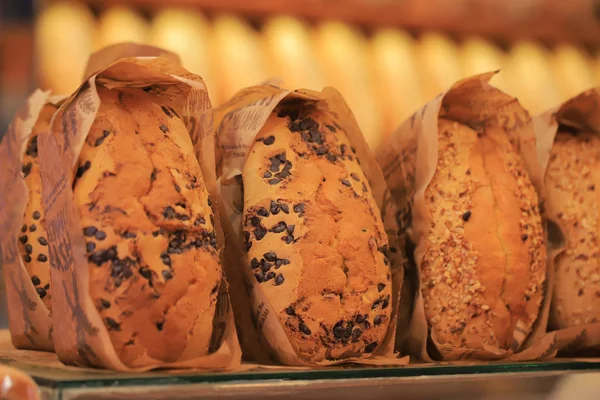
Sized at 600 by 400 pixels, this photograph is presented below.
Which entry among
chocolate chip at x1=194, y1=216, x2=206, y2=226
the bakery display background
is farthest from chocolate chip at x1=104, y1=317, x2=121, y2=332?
the bakery display background

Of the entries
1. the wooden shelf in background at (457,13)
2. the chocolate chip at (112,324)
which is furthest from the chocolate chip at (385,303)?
the wooden shelf in background at (457,13)

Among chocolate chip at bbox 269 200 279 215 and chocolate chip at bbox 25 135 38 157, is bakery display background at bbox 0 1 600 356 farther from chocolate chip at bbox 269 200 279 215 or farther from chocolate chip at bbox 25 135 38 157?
chocolate chip at bbox 269 200 279 215

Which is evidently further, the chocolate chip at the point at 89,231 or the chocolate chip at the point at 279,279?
the chocolate chip at the point at 279,279

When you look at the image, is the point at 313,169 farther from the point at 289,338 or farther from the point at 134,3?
the point at 134,3

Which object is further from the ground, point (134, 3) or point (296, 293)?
point (134, 3)

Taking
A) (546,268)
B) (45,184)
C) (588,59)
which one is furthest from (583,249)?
(588,59)

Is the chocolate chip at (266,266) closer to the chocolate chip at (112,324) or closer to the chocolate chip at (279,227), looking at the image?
the chocolate chip at (279,227)
